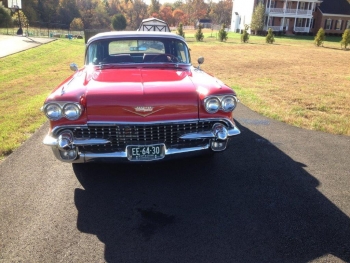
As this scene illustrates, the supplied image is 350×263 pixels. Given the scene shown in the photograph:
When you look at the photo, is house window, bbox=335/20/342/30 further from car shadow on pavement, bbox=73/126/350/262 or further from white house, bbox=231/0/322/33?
car shadow on pavement, bbox=73/126/350/262

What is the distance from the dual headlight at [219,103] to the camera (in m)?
3.39

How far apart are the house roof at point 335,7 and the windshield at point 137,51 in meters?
49.5

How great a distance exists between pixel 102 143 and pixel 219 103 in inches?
53.2

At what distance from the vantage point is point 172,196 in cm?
341

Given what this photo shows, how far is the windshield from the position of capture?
4.68 metres

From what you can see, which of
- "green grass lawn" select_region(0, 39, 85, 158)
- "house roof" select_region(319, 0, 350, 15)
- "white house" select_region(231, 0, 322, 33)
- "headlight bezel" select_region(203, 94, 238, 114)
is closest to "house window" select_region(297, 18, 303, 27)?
"white house" select_region(231, 0, 322, 33)

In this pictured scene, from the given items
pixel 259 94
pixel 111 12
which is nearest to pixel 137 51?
pixel 259 94

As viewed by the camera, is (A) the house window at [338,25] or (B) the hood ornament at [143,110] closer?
(B) the hood ornament at [143,110]

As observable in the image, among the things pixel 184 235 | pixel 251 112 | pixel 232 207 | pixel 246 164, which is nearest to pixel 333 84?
pixel 251 112

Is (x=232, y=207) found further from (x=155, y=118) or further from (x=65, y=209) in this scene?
(x=65, y=209)

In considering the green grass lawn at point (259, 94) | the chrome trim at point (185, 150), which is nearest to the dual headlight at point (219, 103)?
the chrome trim at point (185, 150)

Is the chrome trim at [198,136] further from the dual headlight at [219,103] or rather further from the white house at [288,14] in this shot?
the white house at [288,14]

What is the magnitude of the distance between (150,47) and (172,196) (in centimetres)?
259

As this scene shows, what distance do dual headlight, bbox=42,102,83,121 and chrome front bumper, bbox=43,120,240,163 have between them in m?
0.15
